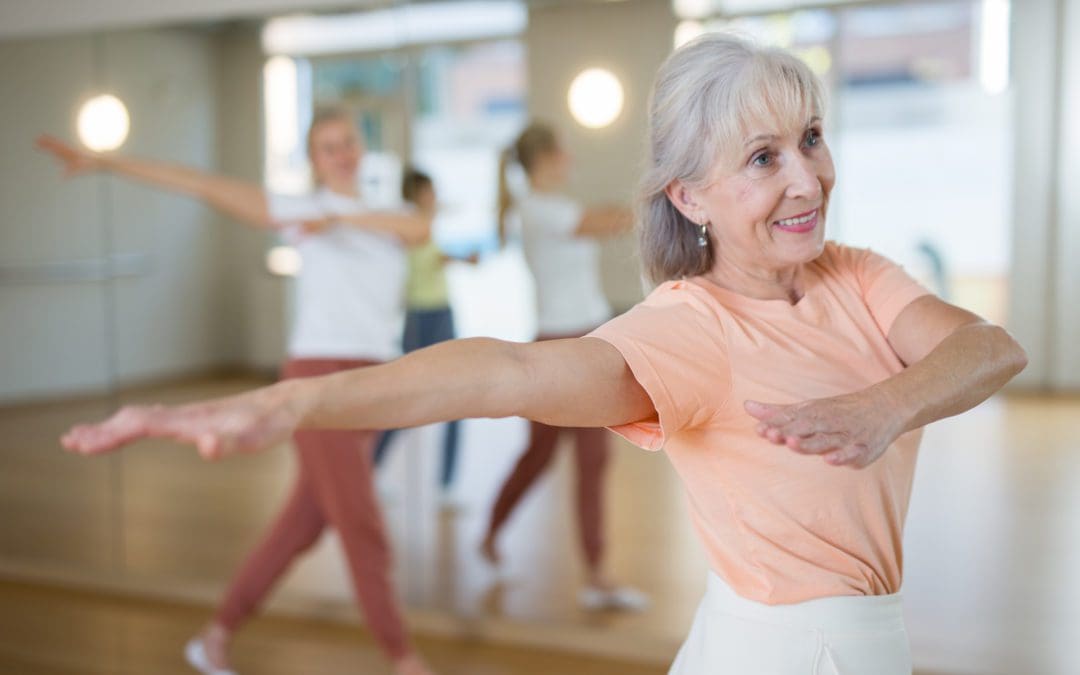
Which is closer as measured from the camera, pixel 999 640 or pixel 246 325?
pixel 999 640

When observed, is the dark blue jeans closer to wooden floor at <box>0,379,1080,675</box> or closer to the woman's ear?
wooden floor at <box>0,379,1080,675</box>

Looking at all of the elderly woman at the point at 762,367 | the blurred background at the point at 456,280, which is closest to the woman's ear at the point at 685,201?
the elderly woman at the point at 762,367

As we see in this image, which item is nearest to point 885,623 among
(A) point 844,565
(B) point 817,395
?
(A) point 844,565

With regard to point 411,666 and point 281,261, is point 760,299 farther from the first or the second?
point 281,261

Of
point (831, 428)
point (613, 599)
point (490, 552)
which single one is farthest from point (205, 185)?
point (831, 428)

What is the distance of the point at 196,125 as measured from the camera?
412 centimetres

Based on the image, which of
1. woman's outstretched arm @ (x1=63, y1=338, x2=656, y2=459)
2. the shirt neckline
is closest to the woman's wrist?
woman's outstretched arm @ (x1=63, y1=338, x2=656, y2=459)

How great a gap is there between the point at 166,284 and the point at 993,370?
136 inches

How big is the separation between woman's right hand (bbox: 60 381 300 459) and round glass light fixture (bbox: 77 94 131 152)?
3494 mm

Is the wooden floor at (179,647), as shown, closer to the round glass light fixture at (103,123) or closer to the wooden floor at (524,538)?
the wooden floor at (524,538)

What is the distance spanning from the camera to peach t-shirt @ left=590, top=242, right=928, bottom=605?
51.6 inches

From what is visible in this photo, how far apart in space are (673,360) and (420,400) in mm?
286

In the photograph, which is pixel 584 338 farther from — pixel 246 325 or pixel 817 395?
pixel 246 325

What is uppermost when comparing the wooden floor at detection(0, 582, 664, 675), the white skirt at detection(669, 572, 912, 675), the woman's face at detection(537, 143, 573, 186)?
the woman's face at detection(537, 143, 573, 186)
